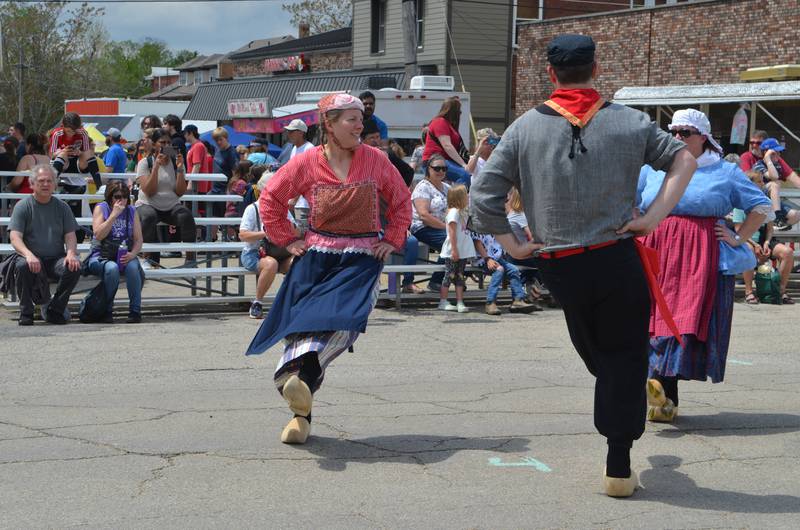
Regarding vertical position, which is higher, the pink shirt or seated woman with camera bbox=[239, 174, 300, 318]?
the pink shirt

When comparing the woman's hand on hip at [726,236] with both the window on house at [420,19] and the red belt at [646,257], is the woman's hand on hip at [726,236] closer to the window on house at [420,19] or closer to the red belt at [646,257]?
the red belt at [646,257]

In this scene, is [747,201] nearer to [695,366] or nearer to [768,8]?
[695,366]

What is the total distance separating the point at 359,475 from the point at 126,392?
103 inches

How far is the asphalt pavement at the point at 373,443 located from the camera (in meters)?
4.98

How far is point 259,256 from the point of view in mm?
11719

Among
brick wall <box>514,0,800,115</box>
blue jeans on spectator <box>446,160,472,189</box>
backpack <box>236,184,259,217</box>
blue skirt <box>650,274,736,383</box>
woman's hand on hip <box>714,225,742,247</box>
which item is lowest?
blue skirt <box>650,274,736,383</box>

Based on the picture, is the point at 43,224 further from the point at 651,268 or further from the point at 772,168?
the point at 772,168

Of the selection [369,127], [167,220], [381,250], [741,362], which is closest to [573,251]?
[381,250]

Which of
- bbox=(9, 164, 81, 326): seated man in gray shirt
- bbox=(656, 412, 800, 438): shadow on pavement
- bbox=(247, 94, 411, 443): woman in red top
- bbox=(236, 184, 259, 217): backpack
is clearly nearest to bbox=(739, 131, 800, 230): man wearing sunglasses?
bbox=(236, 184, 259, 217): backpack

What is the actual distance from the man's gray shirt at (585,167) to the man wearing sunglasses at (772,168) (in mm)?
9930

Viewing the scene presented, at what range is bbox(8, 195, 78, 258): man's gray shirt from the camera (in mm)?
10586

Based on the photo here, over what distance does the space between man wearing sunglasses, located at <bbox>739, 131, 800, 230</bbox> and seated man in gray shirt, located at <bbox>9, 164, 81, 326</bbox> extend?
8620 millimetres

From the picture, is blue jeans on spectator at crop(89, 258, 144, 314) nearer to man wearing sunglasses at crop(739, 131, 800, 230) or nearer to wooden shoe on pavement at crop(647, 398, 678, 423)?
wooden shoe on pavement at crop(647, 398, 678, 423)

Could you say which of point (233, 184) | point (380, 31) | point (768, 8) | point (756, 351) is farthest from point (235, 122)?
point (756, 351)
